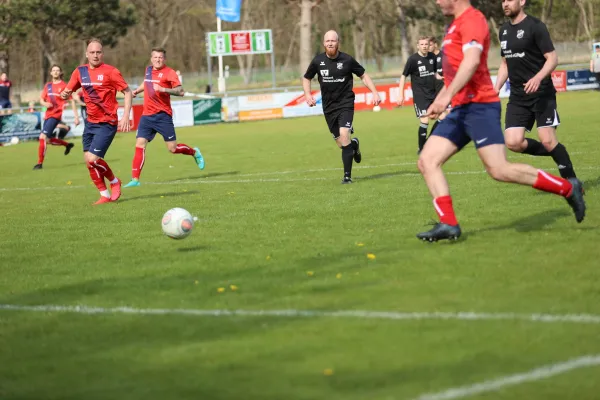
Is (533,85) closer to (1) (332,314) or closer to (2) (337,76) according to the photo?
(1) (332,314)

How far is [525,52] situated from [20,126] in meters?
26.1

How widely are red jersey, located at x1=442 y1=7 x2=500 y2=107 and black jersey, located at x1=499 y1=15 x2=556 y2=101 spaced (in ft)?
7.90

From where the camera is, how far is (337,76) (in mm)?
15172

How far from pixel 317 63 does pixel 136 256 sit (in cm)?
689

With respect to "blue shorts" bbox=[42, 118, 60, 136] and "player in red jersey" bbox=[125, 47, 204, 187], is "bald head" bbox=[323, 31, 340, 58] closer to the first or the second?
"player in red jersey" bbox=[125, 47, 204, 187]

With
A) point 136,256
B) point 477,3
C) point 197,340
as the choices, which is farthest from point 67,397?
point 477,3

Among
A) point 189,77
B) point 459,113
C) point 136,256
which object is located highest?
point 459,113

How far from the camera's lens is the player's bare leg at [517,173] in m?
8.26

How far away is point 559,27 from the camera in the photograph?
10319cm

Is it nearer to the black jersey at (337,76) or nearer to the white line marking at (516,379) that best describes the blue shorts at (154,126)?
the black jersey at (337,76)

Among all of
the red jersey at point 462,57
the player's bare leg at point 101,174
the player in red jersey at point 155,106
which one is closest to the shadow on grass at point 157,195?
the player's bare leg at point 101,174

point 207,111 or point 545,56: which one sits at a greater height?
point 545,56

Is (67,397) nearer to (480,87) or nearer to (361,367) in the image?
(361,367)

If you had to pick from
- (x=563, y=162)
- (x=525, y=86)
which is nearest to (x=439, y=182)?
(x=525, y=86)
